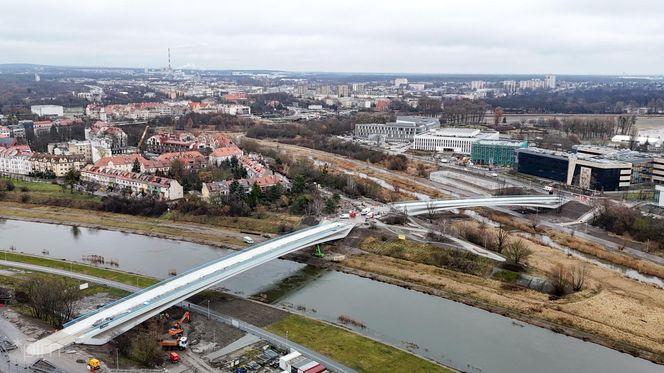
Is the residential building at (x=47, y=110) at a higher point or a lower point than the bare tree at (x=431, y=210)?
higher

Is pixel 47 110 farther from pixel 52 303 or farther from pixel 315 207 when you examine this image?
pixel 52 303

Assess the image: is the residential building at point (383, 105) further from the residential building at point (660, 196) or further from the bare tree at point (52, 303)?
the bare tree at point (52, 303)

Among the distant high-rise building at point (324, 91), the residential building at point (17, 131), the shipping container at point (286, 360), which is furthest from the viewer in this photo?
the distant high-rise building at point (324, 91)

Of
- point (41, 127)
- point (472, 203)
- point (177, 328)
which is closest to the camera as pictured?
point (177, 328)

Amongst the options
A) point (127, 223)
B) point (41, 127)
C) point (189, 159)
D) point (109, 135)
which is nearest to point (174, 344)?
point (127, 223)

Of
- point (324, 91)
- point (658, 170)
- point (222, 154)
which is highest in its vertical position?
point (324, 91)

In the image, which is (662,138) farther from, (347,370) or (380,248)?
(347,370)

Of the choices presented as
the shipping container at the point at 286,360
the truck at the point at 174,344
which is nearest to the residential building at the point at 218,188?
the truck at the point at 174,344

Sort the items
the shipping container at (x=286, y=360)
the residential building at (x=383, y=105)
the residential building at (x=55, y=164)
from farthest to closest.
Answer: the residential building at (x=383, y=105) → the residential building at (x=55, y=164) → the shipping container at (x=286, y=360)
